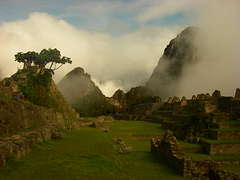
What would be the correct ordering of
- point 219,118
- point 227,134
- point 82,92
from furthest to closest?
point 82,92 → point 219,118 → point 227,134

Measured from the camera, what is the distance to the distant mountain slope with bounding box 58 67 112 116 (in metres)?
117

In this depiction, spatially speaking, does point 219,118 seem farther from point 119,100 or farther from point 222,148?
point 119,100

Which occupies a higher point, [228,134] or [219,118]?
[219,118]

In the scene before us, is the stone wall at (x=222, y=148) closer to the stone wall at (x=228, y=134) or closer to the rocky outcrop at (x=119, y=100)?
the stone wall at (x=228, y=134)

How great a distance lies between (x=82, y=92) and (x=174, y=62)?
118ft

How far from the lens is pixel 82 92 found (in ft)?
418

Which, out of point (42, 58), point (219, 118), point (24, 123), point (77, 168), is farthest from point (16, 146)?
point (42, 58)

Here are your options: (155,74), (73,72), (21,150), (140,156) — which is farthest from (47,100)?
(155,74)

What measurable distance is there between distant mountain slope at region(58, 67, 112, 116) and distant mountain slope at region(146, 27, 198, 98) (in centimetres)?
2245

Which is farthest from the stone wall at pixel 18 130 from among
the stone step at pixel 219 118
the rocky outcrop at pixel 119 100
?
the rocky outcrop at pixel 119 100

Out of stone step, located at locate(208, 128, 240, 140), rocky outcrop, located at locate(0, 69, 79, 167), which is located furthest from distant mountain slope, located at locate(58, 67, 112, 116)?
stone step, located at locate(208, 128, 240, 140)

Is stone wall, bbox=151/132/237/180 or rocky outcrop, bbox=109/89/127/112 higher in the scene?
rocky outcrop, bbox=109/89/127/112

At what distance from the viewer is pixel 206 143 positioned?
31.3m

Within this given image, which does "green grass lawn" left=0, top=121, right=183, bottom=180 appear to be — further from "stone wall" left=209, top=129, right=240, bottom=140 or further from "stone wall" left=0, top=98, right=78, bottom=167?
"stone wall" left=209, top=129, right=240, bottom=140
